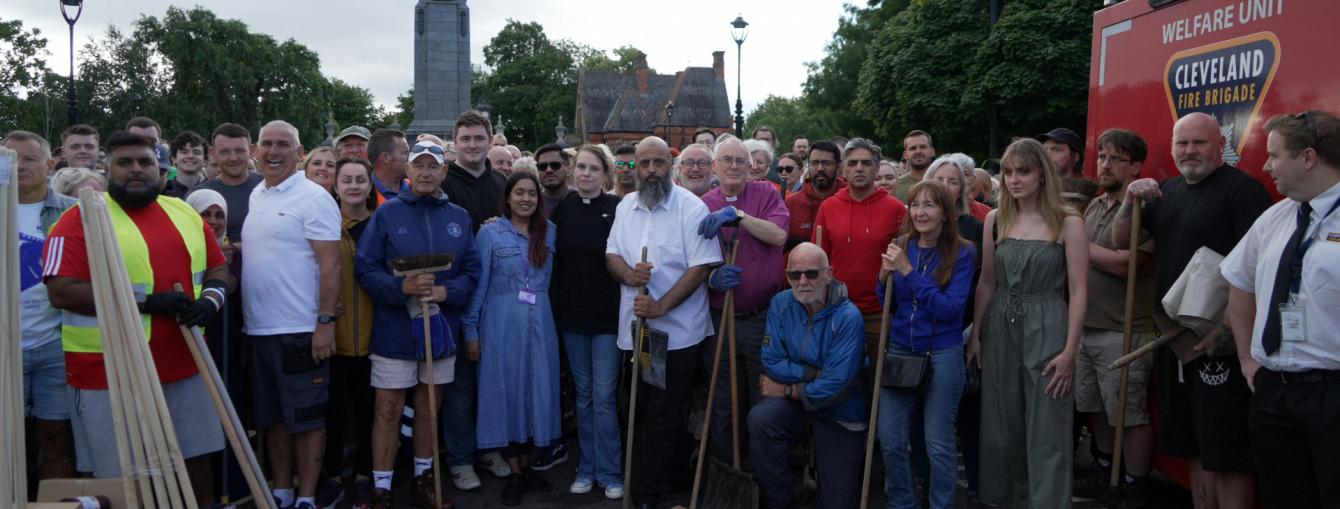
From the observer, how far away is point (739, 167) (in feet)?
19.1

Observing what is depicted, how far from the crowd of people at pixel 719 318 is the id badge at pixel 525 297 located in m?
0.02

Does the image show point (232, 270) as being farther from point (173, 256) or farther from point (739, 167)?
point (739, 167)

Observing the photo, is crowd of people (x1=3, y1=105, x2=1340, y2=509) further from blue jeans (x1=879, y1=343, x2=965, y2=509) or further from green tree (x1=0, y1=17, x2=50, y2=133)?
green tree (x1=0, y1=17, x2=50, y2=133)

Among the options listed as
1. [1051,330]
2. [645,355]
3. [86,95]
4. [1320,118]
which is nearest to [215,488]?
[645,355]

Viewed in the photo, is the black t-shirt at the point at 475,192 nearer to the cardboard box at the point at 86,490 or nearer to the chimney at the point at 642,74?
the cardboard box at the point at 86,490

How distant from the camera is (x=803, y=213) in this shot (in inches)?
249

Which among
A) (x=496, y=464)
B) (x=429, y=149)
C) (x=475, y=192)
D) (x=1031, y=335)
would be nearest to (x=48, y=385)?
(x=429, y=149)

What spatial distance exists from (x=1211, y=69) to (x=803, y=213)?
2608mm

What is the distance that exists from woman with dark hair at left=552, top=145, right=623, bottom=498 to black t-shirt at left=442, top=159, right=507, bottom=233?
2.96 ft

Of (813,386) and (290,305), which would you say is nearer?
(813,386)

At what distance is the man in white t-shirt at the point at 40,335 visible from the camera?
4.79 m

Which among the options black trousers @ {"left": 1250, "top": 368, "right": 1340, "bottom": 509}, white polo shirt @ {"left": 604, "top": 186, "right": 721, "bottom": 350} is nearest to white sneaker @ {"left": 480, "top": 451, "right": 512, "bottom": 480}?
white polo shirt @ {"left": 604, "top": 186, "right": 721, "bottom": 350}

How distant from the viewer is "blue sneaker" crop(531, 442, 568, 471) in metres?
6.39

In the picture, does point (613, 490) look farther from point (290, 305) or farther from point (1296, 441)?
point (1296, 441)
